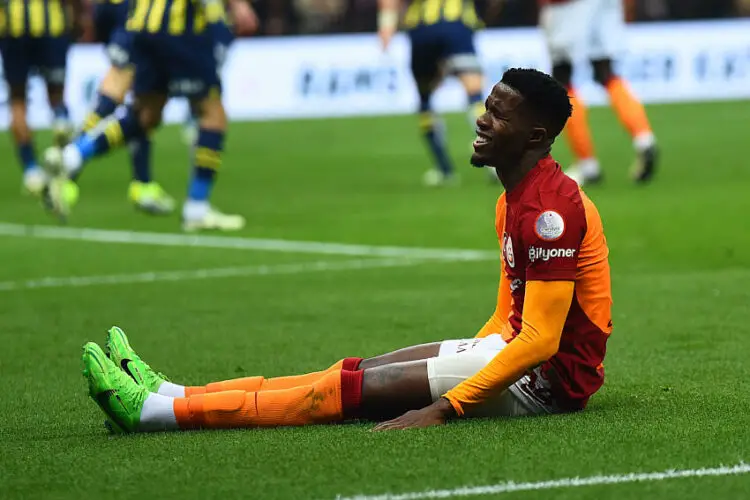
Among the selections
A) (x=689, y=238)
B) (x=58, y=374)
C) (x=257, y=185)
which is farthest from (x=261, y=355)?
(x=257, y=185)

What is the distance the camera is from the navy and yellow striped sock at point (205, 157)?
11906mm

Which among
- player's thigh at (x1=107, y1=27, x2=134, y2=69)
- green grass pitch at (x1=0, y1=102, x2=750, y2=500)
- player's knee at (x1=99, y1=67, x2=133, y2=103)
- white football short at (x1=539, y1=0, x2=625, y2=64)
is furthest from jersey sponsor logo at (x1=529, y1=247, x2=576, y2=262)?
white football short at (x1=539, y1=0, x2=625, y2=64)

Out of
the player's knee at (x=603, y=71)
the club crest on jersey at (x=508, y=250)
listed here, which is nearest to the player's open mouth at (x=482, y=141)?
the club crest on jersey at (x=508, y=250)

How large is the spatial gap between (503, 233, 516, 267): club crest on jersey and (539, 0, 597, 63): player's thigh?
29.6 feet

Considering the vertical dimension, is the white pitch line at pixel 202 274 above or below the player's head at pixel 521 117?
below

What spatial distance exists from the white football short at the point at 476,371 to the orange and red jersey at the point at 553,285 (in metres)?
0.03

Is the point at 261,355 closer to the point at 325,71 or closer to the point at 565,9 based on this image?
the point at 565,9

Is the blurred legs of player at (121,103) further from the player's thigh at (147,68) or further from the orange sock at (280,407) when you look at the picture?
the orange sock at (280,407)

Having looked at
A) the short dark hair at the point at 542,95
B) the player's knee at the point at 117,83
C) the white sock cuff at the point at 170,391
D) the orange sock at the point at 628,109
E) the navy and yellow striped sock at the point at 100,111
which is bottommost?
the orange sock at the point at 628,109

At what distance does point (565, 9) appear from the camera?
14.2 meters

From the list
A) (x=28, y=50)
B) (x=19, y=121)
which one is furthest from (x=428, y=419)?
(x=28, y=50)

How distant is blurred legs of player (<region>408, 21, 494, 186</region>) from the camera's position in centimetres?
1469

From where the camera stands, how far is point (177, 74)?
1179 centimetres

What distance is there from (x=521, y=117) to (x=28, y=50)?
36.0 ft
